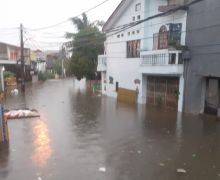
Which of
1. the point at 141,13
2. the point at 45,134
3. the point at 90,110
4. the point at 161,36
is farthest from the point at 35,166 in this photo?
the point at 141,13

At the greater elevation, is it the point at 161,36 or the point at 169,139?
the point at 161,36

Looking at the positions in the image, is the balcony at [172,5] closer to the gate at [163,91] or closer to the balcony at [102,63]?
the gate at [163,91]

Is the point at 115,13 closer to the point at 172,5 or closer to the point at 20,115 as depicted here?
the point at 172,5

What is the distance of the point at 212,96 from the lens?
14.4 metres

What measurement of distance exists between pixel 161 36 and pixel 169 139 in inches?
378

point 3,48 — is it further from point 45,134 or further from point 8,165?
point 8,165

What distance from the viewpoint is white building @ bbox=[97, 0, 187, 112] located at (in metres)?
16.0

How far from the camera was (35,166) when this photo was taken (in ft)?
24.3

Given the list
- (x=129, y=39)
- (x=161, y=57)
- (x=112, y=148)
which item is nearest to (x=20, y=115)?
Result: (x=112, y=148)

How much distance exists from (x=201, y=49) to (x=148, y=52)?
4.31 m

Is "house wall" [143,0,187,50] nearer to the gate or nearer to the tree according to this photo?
the gate

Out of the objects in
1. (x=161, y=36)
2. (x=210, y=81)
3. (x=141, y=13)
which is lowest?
(x=210, y=81)

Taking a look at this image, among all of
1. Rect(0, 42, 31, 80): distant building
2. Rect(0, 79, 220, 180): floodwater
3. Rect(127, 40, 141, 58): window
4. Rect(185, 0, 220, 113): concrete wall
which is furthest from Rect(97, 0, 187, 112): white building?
Rect(0, 42, 31, 80): distant building

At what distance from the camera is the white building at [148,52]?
631 inches
